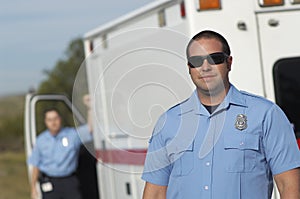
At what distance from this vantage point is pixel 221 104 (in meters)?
3.99

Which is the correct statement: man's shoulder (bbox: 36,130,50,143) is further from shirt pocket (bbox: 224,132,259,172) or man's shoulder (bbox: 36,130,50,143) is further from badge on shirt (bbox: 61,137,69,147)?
shirt pocket (bbox: 224,132,259,172)

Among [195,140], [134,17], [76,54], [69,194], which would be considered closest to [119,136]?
[134,17]

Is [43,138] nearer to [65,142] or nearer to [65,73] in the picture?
[65,142]

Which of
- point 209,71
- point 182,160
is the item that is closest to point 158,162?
point 182,160

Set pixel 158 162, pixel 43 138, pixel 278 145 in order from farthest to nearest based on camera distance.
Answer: pixel 43 138, pixel 158 162, pixel 278 145

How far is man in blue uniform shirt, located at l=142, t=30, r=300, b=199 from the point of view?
3.88m

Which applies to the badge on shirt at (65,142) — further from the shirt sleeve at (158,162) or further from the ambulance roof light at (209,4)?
the shirt sleeve at (158,162)

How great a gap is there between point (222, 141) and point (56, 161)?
4583mm

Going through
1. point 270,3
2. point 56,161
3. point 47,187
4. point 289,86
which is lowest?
point 47,187

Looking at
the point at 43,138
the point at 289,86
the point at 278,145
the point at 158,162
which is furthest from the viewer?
the point at 43,138

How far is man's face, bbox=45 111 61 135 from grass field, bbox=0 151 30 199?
9798mm

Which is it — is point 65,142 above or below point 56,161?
above

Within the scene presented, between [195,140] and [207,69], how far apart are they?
1.10ft

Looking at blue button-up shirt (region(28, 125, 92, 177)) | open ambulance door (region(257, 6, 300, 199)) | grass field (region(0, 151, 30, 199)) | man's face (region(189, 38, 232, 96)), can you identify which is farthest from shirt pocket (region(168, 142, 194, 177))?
grass field (region(0, 151, 30, 199))
